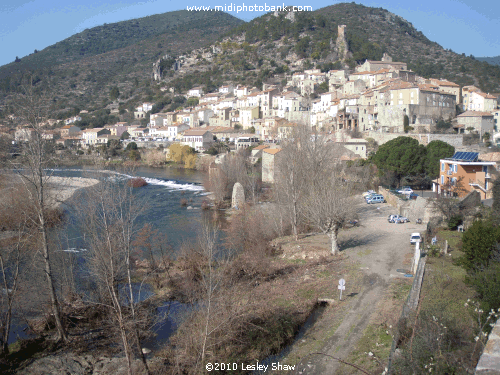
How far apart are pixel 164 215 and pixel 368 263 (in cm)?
1369

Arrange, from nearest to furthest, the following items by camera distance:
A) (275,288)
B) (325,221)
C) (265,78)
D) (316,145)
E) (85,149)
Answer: (275,288) < (325,221) < (316,145) < (85,149) < (265,78)

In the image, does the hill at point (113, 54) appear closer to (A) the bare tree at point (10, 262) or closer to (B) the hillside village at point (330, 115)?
(B) the hillside village at point (330, 115)

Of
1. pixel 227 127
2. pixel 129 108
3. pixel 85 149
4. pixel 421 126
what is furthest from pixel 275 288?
pixel 129 108

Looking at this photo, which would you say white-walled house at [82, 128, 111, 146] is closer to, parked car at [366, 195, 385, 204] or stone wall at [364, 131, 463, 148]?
stone wall at [364, 131, 463, 148]

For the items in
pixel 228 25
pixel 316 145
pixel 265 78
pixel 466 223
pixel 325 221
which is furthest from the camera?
pixel 228 25

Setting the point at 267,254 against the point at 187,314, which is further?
the point at 267,254

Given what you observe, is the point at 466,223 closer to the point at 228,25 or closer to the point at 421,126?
the point at 421,126

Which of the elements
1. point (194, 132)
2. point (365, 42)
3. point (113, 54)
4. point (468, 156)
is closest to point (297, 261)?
point (468, 156)

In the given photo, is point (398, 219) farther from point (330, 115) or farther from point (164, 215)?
point (330, 115)

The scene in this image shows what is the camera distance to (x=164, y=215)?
2453 centimetres

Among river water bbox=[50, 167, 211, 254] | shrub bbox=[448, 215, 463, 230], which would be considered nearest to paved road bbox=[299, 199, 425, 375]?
shrub bbox=[448, 215, 463, 230]

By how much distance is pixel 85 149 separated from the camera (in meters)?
60.7

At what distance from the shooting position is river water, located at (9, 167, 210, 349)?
1138 cm

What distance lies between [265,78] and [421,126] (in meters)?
46.4
